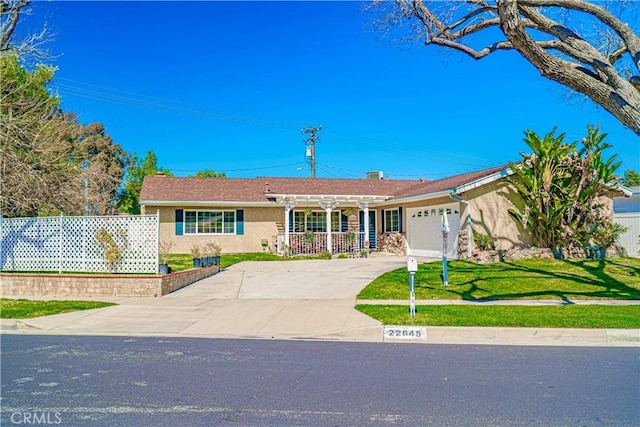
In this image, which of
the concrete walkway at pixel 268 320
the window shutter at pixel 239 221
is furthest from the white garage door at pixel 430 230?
the window shutter at pixel 239 221

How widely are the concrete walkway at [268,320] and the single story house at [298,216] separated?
8.12 meters

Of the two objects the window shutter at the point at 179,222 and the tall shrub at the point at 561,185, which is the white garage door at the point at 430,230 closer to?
the tall shrub at the point at 561,185

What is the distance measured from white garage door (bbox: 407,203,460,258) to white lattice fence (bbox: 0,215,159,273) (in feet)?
40.7

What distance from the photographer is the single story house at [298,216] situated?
900 inches

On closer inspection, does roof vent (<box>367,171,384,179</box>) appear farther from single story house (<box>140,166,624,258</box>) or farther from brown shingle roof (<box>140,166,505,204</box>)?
single story house (<box>140,166,624,258</box>)

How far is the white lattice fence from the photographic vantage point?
13664 millimetres

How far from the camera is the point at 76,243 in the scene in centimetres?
1420

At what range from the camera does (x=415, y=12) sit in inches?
512

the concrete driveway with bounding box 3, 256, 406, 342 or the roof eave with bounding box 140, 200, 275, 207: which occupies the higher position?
the roof eave with bounding box 140, 200, 275, 207

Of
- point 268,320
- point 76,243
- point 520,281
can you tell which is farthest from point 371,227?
Answer: point 268,320

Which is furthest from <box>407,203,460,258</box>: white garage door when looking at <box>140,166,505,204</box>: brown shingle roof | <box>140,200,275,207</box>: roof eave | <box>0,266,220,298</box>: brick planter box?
<box>0,266,220,298</box>: brick planter box

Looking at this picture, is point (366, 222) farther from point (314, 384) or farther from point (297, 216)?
point (314, 384)

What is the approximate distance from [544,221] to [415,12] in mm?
10240

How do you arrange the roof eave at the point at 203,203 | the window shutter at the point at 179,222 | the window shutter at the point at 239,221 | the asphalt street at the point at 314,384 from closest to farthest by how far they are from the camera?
the asphalt street at the point at 314,384
the roof eave at the point at 203,203
the window shutter at the point at 179,222
the window shutter at the point at 239,221
